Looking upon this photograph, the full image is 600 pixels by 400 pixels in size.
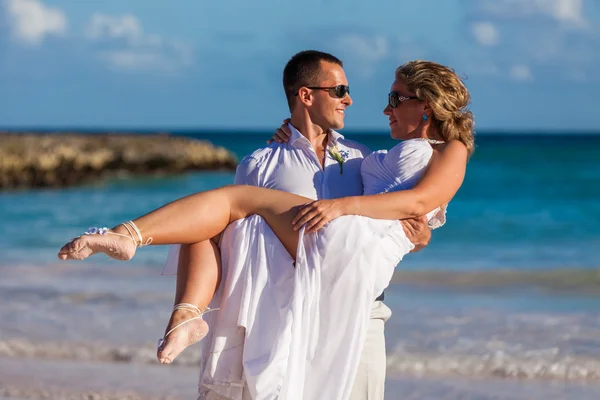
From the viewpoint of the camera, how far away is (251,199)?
412 cm

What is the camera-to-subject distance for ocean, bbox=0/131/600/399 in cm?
683

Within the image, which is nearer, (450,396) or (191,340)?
(191,340)

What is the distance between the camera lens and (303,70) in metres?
4.88

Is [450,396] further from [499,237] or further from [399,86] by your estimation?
[499,237]

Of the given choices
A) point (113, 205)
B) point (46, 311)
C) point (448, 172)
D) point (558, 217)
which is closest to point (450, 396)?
point (448, 172)

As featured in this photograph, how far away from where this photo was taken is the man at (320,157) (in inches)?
169

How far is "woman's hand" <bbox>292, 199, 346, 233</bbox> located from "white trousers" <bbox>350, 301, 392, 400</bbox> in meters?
0.53

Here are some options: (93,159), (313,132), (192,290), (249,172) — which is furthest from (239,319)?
(93,159)

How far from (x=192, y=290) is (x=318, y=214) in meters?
0.60

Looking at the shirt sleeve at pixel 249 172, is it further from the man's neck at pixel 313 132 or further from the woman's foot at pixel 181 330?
the woman's foot at pixel 181 330

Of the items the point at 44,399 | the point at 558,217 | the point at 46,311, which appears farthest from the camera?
the point at 558,217

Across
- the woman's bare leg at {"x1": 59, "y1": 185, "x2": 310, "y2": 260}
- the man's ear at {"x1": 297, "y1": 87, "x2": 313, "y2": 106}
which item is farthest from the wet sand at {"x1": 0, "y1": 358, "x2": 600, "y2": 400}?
the woman's bare leg at {"x1": 59, "y1": 185, "x2": 310, "y2": 260}

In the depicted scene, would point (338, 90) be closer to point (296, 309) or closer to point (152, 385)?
point (296, 309)

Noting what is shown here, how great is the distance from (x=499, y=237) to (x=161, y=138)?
27567 millimetres
